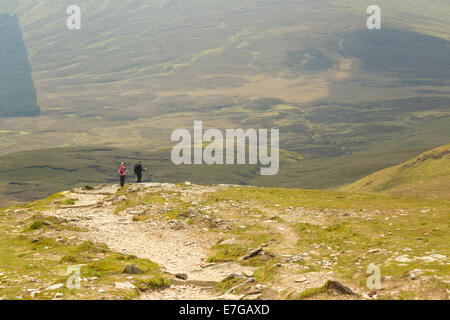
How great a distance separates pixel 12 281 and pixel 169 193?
110 feet

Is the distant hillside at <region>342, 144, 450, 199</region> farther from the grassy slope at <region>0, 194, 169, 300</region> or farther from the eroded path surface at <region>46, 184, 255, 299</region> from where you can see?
the grassy slope at <region>0, 194, 169, 300</region>

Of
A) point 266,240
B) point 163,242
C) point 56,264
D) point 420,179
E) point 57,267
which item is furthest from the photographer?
point 420,179

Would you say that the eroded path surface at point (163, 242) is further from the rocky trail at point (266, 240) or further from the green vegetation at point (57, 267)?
the green vegetation at point (57, 267)

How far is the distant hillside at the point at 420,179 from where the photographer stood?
344ft

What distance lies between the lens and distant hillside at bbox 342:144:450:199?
104863 mm

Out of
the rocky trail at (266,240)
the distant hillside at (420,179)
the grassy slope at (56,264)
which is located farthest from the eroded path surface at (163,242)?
the distant hillside at (420,179)

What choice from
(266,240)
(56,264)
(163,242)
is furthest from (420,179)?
(56,264)

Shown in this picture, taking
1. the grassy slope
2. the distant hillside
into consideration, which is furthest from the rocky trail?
the distant hillside

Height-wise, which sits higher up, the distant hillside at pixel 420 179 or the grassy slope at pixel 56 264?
the grassy slope at pixel 56 264

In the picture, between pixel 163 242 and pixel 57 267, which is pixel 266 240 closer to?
pixel 163 242

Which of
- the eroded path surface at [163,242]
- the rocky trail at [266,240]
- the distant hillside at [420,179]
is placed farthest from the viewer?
the distant hillside at [420,179]

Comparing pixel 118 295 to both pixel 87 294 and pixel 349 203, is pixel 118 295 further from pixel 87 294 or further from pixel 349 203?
pixel 349 203

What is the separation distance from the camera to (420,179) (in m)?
127

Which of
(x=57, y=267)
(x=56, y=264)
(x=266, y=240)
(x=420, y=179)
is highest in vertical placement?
(x=57, y=267)
